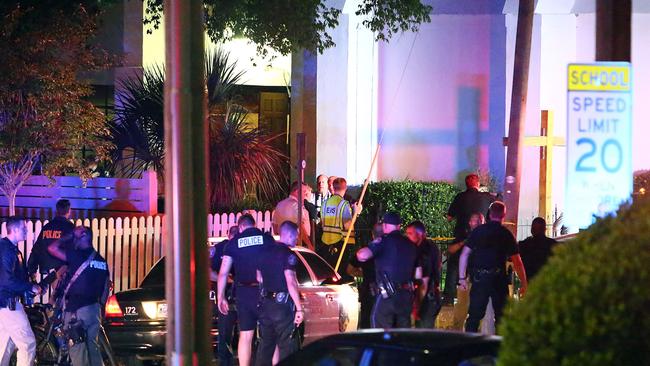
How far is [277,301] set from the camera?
10.8 metres

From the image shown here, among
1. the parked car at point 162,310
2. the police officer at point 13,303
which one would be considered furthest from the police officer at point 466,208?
the police officer at point 13,303

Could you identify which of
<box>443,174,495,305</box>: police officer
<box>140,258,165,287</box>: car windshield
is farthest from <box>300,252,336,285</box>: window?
<box>443,174,495,305</box>: police officer

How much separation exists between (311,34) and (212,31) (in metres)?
1.83

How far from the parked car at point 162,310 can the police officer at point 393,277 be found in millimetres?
950

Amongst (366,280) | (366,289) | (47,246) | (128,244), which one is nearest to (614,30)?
(366,280)

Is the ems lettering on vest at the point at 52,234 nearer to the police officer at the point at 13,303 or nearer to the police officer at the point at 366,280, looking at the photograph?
the police officer at the point at 13,303

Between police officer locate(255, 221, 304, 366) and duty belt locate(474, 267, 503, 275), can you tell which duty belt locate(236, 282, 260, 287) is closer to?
police officer locate(255, 221, 304, 366)

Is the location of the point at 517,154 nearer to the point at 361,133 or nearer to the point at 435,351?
the point at 361,133

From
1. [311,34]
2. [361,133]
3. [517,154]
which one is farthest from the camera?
[361,133]

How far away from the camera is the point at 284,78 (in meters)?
24.1

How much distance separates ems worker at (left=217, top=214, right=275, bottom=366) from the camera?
35.9 feet

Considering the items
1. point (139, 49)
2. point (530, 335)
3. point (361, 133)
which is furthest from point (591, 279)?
point (139, 49)

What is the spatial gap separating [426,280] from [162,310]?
9.16ft

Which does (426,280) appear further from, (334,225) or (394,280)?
(334,225)
